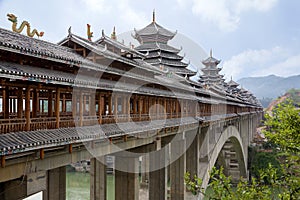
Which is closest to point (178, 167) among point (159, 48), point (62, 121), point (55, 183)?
point (55, 183)

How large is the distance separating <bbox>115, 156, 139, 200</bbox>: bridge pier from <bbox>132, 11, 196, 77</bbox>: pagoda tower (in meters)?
24.1

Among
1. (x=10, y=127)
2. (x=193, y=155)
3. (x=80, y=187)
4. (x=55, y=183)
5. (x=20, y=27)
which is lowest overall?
(x=80, y=187)

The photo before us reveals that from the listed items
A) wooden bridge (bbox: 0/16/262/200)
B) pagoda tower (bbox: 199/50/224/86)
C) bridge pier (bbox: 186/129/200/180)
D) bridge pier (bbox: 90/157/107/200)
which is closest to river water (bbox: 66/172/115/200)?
bridge pier (bbox: 186/129/200/180)

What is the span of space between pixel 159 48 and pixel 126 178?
25958 mm

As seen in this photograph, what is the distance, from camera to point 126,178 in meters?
12.5

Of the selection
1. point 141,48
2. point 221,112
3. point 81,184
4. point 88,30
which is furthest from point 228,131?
point 88,30

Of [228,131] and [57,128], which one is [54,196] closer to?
[57,128]

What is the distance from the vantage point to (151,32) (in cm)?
3819

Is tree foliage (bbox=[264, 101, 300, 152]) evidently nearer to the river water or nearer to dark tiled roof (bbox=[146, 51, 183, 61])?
the river water

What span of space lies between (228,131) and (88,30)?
23912mm

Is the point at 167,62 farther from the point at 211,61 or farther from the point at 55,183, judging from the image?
the point at 211,61

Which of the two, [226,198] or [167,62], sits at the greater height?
[167,62]

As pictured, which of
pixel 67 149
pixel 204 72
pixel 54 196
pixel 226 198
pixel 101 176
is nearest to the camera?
pixel 226 198

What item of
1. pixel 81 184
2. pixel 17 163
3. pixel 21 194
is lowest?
pixel 81 184
